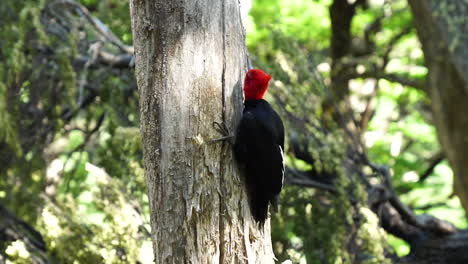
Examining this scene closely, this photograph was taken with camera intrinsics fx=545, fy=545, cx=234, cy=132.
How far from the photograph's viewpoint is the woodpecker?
245cm

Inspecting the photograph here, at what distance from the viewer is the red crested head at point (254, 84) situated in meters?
2.57

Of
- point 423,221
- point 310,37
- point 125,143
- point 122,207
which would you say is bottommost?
point 423,221

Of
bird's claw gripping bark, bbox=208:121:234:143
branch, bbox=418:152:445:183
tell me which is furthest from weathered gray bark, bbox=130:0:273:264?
branch, bbox=418:152:445:183

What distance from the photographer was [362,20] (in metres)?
7.86

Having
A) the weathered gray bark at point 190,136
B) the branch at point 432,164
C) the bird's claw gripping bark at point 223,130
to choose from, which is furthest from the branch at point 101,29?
the branch at point 432,164

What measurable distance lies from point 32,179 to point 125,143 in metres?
Answer: 1.38

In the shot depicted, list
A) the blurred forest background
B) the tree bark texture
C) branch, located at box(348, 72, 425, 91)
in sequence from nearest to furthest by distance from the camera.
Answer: the blurred forest background
the tree bark texture
branch, located at box(348, 72, 425, 91)

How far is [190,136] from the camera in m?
2.39

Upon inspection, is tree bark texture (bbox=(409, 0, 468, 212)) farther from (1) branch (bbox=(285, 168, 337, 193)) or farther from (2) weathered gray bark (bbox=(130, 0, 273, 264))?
(2) weathered gray bark (bbox=(130, 0, 273, 264))

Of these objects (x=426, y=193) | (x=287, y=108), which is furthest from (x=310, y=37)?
(x=287, y=108)

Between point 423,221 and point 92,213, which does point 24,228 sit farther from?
point 423,221

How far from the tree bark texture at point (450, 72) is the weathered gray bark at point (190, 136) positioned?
100 inches

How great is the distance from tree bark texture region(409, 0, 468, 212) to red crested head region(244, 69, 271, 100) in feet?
7.87

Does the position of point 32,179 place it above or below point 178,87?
below
